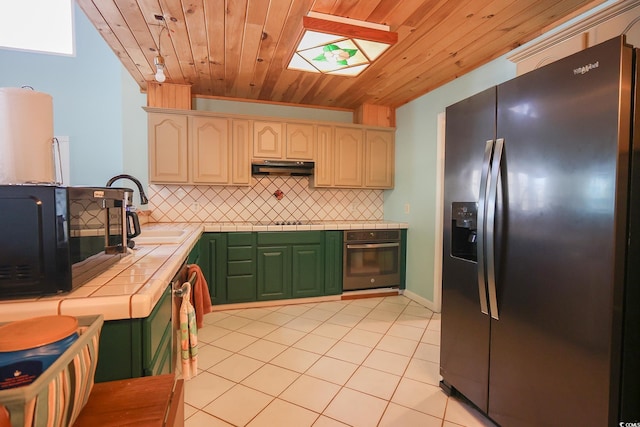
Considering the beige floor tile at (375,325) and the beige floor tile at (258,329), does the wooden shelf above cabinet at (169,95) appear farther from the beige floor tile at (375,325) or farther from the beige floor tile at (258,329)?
the beige floor tile at (375,325)

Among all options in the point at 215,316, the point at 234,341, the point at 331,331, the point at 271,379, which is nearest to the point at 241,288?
the point at 215,316

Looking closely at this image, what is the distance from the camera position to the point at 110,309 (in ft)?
2.84

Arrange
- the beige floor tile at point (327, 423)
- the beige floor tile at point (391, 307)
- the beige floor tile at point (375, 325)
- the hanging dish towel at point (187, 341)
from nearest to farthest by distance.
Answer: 1. the hanging dish towel at point (187, 341)
2. the beige floor tile at point (327, 423)
3. the beige floor tile at point (375, 325)
4. the beige floor tile at point (391, 307)

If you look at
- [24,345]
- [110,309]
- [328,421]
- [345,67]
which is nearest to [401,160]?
[345,67]

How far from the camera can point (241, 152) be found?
3396mm

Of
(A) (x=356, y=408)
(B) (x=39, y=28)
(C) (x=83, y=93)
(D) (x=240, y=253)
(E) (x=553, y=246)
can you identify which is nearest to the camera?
(E) (x=553, y=246)

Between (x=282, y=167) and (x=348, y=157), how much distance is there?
2.70ft

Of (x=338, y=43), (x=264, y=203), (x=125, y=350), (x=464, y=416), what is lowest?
(x=464, y=416)

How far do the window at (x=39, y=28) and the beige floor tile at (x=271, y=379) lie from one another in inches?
194

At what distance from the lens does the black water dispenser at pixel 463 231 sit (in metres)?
1.73

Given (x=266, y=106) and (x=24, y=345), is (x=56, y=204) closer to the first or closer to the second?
(x=24, y=345)

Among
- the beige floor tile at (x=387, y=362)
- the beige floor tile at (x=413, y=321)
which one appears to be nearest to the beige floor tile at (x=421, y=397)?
the beige floor tile at (x=387, y=362)

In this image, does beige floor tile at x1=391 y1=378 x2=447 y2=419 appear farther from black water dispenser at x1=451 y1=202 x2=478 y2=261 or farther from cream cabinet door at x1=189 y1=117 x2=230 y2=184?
cream cabinet door at x1=189 y1=117 x2=230 y2=184

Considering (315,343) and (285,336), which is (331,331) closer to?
(315,343)
